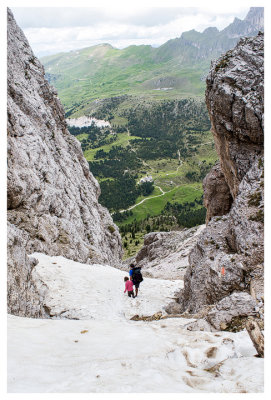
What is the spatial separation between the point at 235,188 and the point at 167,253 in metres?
39.6

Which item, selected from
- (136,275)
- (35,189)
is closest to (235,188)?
(136,275)

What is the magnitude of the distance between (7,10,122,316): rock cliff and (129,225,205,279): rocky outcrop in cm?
1127

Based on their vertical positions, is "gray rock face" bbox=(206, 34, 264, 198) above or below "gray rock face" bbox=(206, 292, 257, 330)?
above

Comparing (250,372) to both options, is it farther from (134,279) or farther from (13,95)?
(13,95)

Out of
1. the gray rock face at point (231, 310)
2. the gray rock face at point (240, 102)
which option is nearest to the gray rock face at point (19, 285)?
the gray rock face at point (231, 310)

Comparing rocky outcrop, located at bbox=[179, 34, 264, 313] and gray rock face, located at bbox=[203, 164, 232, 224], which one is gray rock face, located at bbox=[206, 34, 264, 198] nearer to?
rocky outcrop, located at bbox=[179, 34, 264, 313]

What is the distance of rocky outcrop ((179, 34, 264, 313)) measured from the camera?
16891 millimetres

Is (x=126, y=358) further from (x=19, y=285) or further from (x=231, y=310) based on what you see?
(x=19, y=285)

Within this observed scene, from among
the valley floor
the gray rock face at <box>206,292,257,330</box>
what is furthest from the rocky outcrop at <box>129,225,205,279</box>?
the valley floor

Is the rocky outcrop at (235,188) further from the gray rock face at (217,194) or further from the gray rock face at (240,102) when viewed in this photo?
the gray rock face at (217,194)

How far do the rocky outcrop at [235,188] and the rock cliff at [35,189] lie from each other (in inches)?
453

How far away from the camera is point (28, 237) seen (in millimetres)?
27406

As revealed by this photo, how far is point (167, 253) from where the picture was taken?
61.2m
